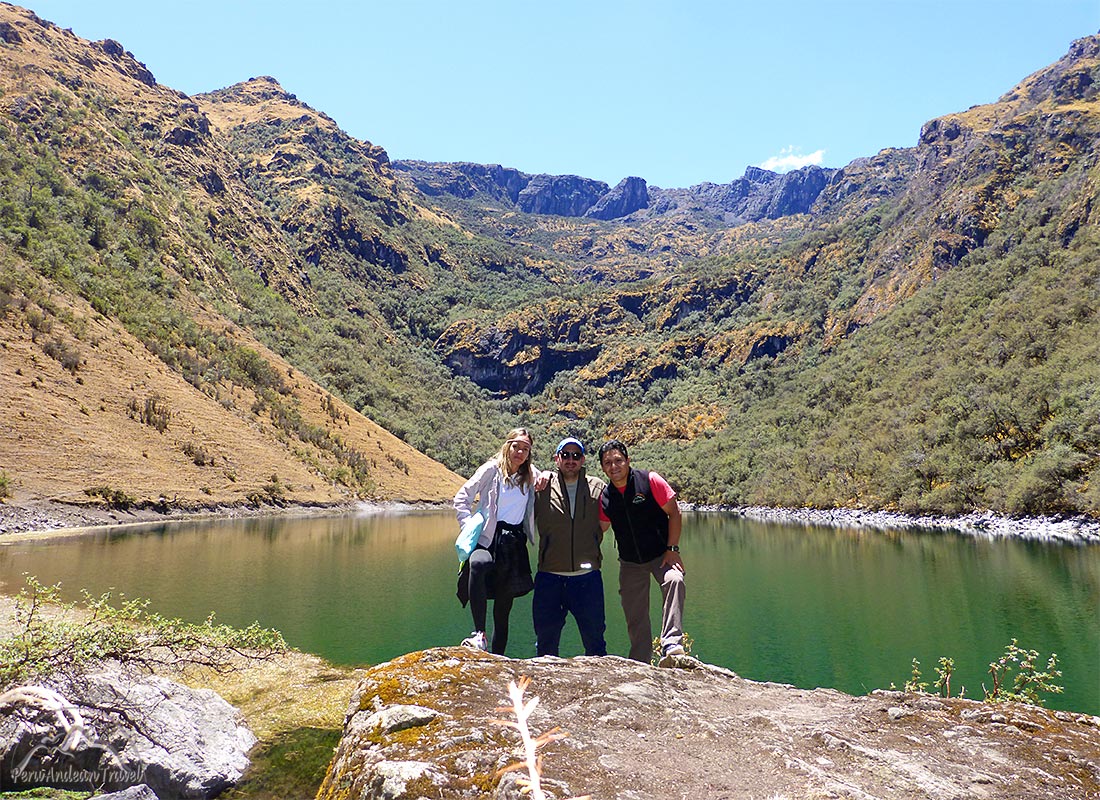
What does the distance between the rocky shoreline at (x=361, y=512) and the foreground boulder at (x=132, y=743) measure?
36.2 metres

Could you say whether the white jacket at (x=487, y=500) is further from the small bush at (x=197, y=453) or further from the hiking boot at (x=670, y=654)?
the small bush at (x=197, y=453)

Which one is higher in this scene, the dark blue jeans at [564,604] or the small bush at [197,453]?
the dark blue jeans at [564,604]

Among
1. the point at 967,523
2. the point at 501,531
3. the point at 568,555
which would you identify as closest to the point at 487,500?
the point at 501,531

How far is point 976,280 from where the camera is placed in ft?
314

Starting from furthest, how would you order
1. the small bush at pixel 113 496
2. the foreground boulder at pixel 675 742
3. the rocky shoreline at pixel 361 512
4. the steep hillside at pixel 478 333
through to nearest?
1. the steep hillside at pixel 478 333
2. the small bush at pixel 113 496
3. the rocky shoreline at pixel 361 512
4. the foreground boulder at pixel 675 742

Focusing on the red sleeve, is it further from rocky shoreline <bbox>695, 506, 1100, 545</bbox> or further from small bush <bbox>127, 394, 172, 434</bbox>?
small bush <bbox>127, 394, 172, 434</bbox>

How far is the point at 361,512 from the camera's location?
67375 mm

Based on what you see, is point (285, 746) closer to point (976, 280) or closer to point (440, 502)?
point (440, 502)

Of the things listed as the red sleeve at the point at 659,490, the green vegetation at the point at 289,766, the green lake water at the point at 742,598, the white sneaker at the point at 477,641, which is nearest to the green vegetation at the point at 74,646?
the green vegetation at the point at 289,766

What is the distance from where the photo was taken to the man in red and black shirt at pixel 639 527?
20.8 feet

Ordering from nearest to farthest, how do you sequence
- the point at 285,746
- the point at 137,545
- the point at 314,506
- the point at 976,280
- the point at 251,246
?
1. the point at 285,746
2. the point at 137,545
3. the point at 314,506
4. the point at 976,280
5. the point at 251,246

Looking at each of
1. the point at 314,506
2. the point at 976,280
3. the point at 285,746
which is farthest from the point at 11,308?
the point at 976,280

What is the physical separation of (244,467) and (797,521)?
62.3 m

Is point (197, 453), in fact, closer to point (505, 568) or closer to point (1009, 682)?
point (505, 568)
